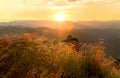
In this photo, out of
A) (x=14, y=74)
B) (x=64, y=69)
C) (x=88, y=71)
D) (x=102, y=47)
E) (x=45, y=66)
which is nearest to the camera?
(x=14, y=74)

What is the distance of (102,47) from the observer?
15195 mm

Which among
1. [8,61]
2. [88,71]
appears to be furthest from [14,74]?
[88,71]

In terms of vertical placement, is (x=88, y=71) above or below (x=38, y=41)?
below

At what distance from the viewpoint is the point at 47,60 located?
12.6m

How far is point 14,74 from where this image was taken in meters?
11.6

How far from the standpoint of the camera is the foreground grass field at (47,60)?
11.8 m

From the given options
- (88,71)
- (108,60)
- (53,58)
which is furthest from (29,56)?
(108,60)

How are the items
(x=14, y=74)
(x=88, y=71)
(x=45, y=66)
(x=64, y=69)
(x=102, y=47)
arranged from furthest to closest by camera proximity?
(x=102, y=47), (x=88, y=71), (x=64, y=69), (x=45, y=66), (x=14, y=74)

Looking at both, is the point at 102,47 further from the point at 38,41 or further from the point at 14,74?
the point at 14,74

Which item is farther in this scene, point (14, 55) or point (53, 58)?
point (53, 58)

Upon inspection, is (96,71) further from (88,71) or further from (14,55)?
(14,55)

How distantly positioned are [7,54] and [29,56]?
62cm

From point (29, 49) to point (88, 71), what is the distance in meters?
2.61

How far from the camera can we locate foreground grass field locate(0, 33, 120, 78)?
464 inches
